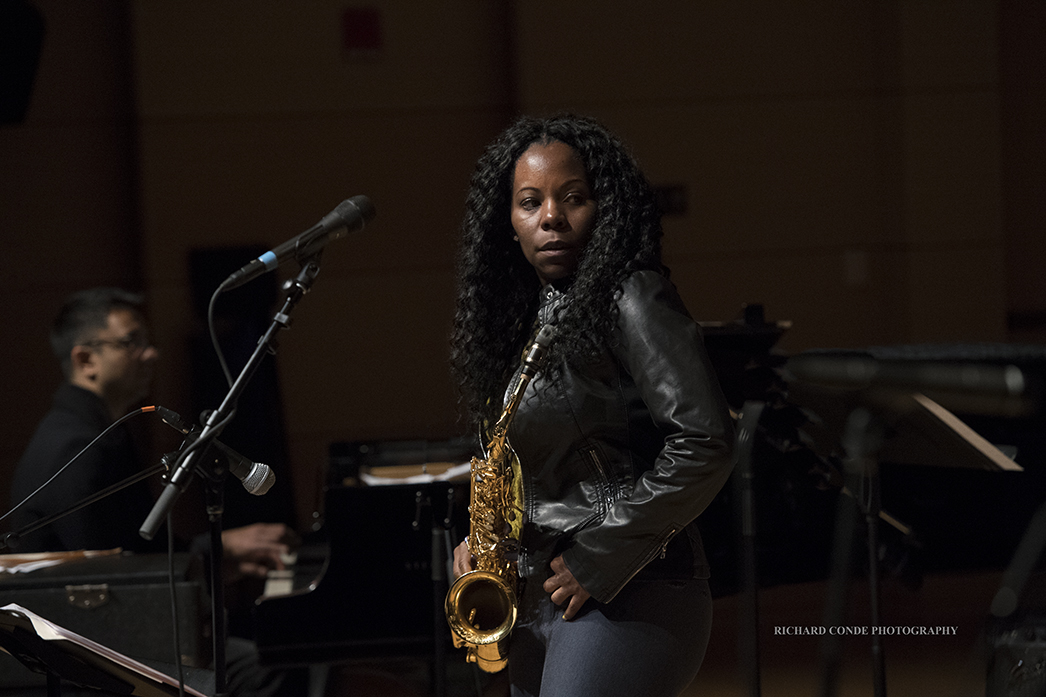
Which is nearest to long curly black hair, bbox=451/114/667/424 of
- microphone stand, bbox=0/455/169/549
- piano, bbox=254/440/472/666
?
microphone stand, bbox=0/455/169/549

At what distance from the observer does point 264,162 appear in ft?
16.3

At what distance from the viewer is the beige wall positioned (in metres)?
4.91

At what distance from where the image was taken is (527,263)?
196cm

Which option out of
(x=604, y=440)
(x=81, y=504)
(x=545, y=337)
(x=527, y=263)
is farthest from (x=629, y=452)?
(x=81, y=504)

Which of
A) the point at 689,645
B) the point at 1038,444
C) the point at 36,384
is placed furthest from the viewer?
the point at 36,384

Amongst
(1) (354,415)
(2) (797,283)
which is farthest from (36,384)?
(2) (797,283)

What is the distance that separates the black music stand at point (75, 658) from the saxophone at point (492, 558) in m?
0.57

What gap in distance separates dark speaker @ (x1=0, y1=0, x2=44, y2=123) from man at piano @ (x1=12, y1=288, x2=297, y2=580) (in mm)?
1338

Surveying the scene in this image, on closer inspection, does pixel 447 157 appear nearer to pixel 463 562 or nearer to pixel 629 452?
pixel 463 562

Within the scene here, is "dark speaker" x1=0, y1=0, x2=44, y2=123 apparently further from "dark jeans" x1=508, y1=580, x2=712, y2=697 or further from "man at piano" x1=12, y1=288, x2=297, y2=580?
"dark jeans" x1=508, y1=580, x2=712, y2=697

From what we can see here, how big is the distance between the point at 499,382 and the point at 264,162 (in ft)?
11.5

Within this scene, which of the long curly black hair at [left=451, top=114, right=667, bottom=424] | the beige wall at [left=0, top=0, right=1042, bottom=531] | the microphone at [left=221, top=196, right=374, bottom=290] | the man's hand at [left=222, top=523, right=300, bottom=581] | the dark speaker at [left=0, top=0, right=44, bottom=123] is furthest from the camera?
the beige wall at [left=0, top=0, right=1042, bottom=531]

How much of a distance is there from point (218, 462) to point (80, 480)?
3.88ft

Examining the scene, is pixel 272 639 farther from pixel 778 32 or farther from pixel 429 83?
pixel 778 32
